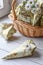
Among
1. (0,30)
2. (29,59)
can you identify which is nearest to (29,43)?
(29,59)

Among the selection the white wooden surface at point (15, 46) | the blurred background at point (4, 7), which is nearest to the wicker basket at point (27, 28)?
the white wooden surface at point (15, 46)

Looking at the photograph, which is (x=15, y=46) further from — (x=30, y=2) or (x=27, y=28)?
(x=30, y=2)

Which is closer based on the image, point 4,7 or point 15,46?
point 15,46

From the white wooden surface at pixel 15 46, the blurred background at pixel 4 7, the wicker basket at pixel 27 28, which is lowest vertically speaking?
the white wooden surface at pixel 15 46

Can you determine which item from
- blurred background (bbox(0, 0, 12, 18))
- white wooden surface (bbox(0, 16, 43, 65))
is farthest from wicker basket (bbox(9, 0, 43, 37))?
blurred background (bbox(0, 0, 12, 18))

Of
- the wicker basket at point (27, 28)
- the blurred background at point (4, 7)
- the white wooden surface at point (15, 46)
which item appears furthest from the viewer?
the blurred background at point (4, 7)

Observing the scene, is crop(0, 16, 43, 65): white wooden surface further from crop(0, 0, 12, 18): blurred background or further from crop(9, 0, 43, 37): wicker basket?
crop(0, 0, 12, 18): blurred background

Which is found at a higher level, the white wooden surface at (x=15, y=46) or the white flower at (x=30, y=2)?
the white flower at (x=30, y=2)

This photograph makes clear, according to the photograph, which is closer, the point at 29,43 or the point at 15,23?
the point at 29,43

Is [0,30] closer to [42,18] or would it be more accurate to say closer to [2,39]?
[2,39]

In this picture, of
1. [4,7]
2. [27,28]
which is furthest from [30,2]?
[4,7]

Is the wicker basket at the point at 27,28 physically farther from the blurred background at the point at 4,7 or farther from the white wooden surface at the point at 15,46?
the blurred background at the point at 4,7
